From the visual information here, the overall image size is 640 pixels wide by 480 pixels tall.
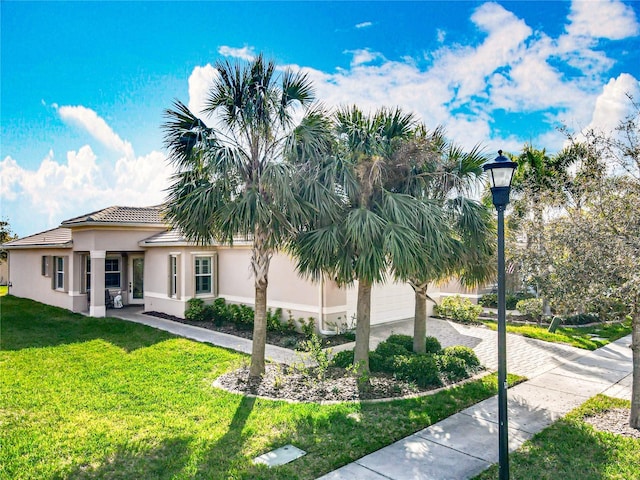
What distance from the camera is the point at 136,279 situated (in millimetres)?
19141

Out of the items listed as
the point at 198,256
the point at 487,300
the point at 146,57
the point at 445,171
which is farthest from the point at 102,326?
the point at 487,300

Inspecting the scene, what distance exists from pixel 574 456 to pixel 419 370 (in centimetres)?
324

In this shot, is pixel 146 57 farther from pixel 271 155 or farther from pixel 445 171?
pixel 445 171

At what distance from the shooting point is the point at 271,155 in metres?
8.23

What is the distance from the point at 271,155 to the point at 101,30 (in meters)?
5.81

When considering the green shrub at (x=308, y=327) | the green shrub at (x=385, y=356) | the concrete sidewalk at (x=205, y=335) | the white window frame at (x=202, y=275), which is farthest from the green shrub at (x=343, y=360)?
the white window frame at (x=202, y=275)

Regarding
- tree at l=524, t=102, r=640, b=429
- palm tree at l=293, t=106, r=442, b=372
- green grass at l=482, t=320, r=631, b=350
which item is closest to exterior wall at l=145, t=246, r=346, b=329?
palm tree at l=293, t=106, r=442, b=372

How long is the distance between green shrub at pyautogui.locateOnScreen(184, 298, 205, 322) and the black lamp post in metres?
12.3

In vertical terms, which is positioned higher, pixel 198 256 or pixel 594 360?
pixel 198 256

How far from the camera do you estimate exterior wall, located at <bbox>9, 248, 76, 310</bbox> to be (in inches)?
701

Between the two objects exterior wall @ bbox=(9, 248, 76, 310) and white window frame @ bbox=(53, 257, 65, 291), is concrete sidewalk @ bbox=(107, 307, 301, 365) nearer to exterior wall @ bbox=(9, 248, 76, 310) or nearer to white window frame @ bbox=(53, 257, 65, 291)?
exterior wall @ bbox=(9, 248, 76, 310)

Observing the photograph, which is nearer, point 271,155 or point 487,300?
point 271,155

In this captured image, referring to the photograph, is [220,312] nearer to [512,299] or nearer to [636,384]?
[636,384]

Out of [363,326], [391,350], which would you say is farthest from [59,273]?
[391,350]
